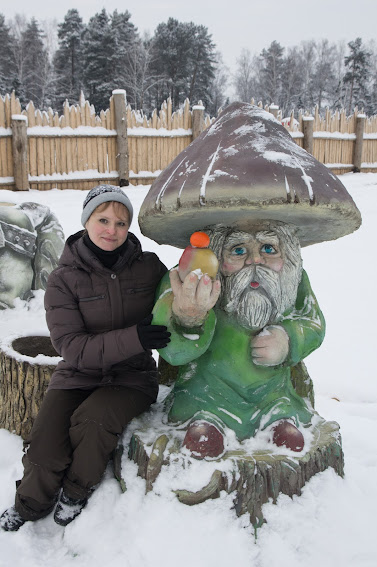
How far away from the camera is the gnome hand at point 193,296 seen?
1630 millimetres

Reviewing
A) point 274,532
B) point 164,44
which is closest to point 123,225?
point 274,532

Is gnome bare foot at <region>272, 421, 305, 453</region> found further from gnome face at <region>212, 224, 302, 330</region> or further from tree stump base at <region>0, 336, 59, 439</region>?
tree stump base at <region>0, 336, 59, 439</region>

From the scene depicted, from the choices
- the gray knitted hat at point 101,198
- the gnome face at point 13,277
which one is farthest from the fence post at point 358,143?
the gray knitted hat at point 101,198

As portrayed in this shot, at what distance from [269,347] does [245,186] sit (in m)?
0.61

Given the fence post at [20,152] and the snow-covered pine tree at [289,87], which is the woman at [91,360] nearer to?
the fence post at [20,152]

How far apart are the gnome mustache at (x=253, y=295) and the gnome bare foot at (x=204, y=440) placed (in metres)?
0.40

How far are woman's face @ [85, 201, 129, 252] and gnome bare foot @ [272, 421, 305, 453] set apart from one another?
949mm

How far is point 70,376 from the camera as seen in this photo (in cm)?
199

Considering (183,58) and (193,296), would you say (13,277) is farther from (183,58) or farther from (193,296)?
(183,58)

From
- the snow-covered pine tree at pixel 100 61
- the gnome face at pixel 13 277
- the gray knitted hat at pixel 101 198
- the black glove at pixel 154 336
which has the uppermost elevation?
the snow-covered pine tree at pixel 100 61

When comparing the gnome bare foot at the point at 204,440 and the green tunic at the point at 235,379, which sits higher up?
the green tunic at the point at 235,379

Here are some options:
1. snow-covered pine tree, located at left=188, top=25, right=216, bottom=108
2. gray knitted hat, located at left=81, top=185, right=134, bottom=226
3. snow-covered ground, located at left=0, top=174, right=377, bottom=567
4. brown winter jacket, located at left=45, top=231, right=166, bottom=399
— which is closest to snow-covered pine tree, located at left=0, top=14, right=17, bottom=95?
snow-covered pine tree, located at left=188, top=25, right=216, bottom=108

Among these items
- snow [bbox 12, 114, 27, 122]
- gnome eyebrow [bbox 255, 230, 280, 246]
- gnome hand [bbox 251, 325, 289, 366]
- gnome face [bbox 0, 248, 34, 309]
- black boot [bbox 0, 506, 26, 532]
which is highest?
snow [bbox 12, 114, 27, 122]

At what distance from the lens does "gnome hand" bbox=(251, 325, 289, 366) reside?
6.00 ft
